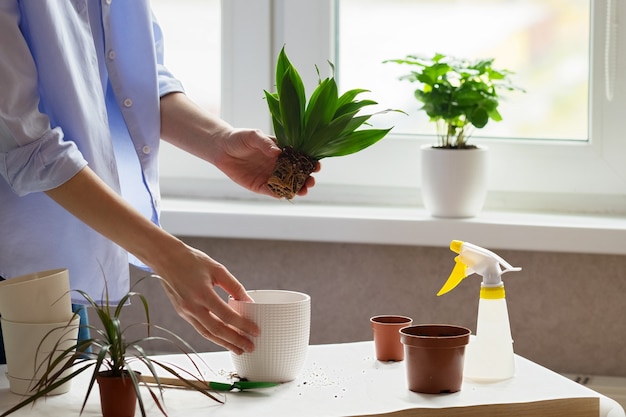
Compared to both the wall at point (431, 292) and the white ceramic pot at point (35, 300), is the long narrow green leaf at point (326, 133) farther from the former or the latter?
the wall at point (431, 292)

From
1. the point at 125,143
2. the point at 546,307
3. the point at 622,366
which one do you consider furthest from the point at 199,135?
the point at 622,366

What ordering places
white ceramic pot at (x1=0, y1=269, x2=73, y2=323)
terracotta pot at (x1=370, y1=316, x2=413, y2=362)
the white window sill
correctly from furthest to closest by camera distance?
the white window sill < terracotta pot at (x1=370, y1=316, x2=413, y2=362) < white ceramic pot at (x1=0, y1=269, x2=73, y2=323)

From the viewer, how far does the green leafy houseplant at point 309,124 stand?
1.42m

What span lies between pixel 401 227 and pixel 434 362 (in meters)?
0.80

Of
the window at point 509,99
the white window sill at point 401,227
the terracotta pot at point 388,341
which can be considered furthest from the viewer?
the window at point 509,99

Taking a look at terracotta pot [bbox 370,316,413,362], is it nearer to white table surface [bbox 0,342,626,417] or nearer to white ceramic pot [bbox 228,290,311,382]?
white table surface [bbox 0,342,626,417]

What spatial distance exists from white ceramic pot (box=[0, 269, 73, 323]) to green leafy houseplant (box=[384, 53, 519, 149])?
1.01 metres

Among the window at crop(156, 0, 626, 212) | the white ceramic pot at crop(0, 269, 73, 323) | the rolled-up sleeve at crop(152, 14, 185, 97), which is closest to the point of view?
the white ceramic pot at crop(0, 269, 73, 323)

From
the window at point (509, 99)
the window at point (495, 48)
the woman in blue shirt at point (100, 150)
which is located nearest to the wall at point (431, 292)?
the window at point (509, 99)

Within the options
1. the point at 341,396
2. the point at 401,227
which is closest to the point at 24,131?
the point at 341,396

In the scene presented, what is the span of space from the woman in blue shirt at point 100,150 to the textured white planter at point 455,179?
23.6 inches

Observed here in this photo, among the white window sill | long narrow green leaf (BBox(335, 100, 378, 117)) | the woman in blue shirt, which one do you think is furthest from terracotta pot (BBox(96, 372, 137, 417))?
the white window sill

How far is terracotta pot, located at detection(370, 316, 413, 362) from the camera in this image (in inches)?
55.4

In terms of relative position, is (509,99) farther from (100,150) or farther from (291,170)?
(100,150)
